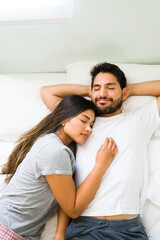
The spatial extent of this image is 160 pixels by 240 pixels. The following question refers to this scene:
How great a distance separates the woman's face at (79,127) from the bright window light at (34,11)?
609mm

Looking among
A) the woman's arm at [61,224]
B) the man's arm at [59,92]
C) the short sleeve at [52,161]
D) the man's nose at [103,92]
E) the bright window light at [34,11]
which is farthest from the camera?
the man's arm at [59,92]

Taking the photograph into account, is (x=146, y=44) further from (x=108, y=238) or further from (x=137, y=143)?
(x=108, y=238)

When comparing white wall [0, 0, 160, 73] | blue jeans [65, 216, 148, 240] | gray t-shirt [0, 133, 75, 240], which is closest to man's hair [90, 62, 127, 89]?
white wall [0, 0, 160, 73]

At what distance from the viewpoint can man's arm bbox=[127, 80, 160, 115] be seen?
1324mm

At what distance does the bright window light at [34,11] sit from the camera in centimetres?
115

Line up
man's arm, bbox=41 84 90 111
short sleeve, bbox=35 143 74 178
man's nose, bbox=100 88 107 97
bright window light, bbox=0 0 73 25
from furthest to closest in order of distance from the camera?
man's arm, bbox=41 84 90 111 → man's nose, bbox=100 88 107 97 → bright window light, bbox=0 0 73 25 → short sleeve, bbox=35 143 74 178

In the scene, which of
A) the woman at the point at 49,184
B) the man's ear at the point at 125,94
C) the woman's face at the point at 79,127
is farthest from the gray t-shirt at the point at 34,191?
the man's ear at the point at 125,94

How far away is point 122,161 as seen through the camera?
1103 millimetres

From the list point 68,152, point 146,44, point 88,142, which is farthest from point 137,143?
point 146,44

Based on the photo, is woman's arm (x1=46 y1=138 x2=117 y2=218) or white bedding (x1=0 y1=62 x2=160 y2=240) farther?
white bedding (x1=0 y1=62 x2=160 y2=240)

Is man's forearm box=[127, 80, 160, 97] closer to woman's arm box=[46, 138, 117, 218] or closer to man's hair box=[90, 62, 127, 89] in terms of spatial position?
man's hair box=[90, 62, 127, 89]

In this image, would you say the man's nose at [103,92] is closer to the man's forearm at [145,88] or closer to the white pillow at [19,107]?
the man's forearm at [145,88]

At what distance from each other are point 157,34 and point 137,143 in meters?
0.83

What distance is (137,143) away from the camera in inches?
45.2
